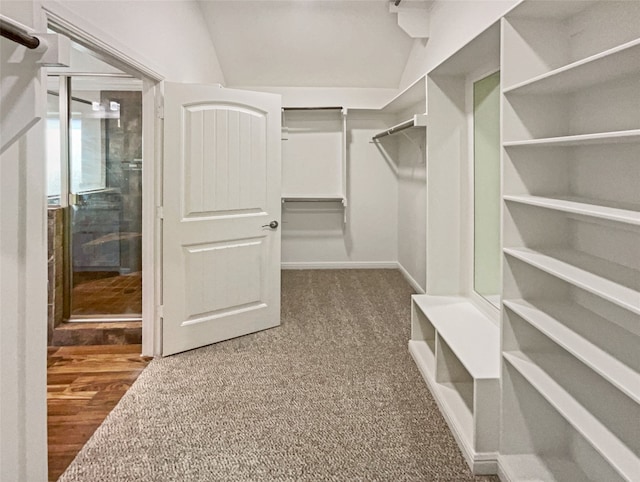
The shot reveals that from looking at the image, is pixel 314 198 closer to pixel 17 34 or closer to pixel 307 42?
pixel 307 42

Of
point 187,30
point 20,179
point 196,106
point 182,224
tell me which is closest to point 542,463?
point 20,179

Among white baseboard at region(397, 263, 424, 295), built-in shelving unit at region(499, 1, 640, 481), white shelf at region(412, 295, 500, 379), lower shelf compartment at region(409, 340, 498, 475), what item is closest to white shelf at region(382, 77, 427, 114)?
white shelf at region(412, 295, 500, 379)

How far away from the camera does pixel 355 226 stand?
241 inches

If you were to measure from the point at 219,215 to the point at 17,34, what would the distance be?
7.04ft

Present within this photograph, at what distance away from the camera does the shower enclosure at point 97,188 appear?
368 cm

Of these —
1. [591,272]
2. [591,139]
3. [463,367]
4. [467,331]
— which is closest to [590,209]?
[591,139]

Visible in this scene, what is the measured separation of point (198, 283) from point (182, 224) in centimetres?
45

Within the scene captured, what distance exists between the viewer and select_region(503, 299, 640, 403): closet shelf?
1.23 m

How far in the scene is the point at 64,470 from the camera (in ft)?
6.40

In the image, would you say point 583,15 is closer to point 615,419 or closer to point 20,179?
point 615,419

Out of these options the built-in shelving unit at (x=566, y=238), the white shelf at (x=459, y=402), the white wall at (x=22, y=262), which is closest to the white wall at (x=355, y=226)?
the white shelf at (x=459, y=402)

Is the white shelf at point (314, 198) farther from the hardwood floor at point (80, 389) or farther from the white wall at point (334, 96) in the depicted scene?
the hardwood floor at point (80, 389)

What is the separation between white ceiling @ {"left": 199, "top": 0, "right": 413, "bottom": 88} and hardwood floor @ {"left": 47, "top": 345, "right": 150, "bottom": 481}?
3259 mm

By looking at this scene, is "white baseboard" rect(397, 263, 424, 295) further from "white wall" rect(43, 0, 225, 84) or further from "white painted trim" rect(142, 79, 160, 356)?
"white wall" rect(43, 0, 225, 84)
